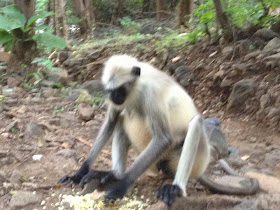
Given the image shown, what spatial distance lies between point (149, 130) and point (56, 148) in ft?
4.26

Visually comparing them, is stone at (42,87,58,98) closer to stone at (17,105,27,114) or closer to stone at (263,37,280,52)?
stone at (17,105,27,114)

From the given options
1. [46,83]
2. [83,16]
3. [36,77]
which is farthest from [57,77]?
[83,16]

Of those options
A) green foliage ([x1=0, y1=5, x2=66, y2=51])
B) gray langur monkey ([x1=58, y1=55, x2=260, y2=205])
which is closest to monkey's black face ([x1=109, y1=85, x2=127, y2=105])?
gray langur monkey ([x1=58, y1=55, x2=260, y2=205])

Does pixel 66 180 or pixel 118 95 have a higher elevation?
pixel 118 95

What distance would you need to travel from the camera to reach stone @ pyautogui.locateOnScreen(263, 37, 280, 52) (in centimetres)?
534

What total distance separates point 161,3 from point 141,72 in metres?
10.7

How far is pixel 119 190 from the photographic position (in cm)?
256

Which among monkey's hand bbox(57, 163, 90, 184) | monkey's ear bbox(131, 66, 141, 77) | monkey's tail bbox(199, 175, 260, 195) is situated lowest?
monkey's tail bbox(199, 175, 260, 195)

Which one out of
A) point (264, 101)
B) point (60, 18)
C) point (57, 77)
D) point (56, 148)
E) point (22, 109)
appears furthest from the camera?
point (60, 18)

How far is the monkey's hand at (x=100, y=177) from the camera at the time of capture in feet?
9.20

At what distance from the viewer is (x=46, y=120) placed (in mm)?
4191

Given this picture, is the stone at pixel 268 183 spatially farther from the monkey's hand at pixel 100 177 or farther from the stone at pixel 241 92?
the stone at pixel 241 92

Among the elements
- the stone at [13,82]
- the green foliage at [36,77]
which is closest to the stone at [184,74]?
the green foliage at [36,77]

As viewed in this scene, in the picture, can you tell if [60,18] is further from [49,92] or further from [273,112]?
[273,112]
